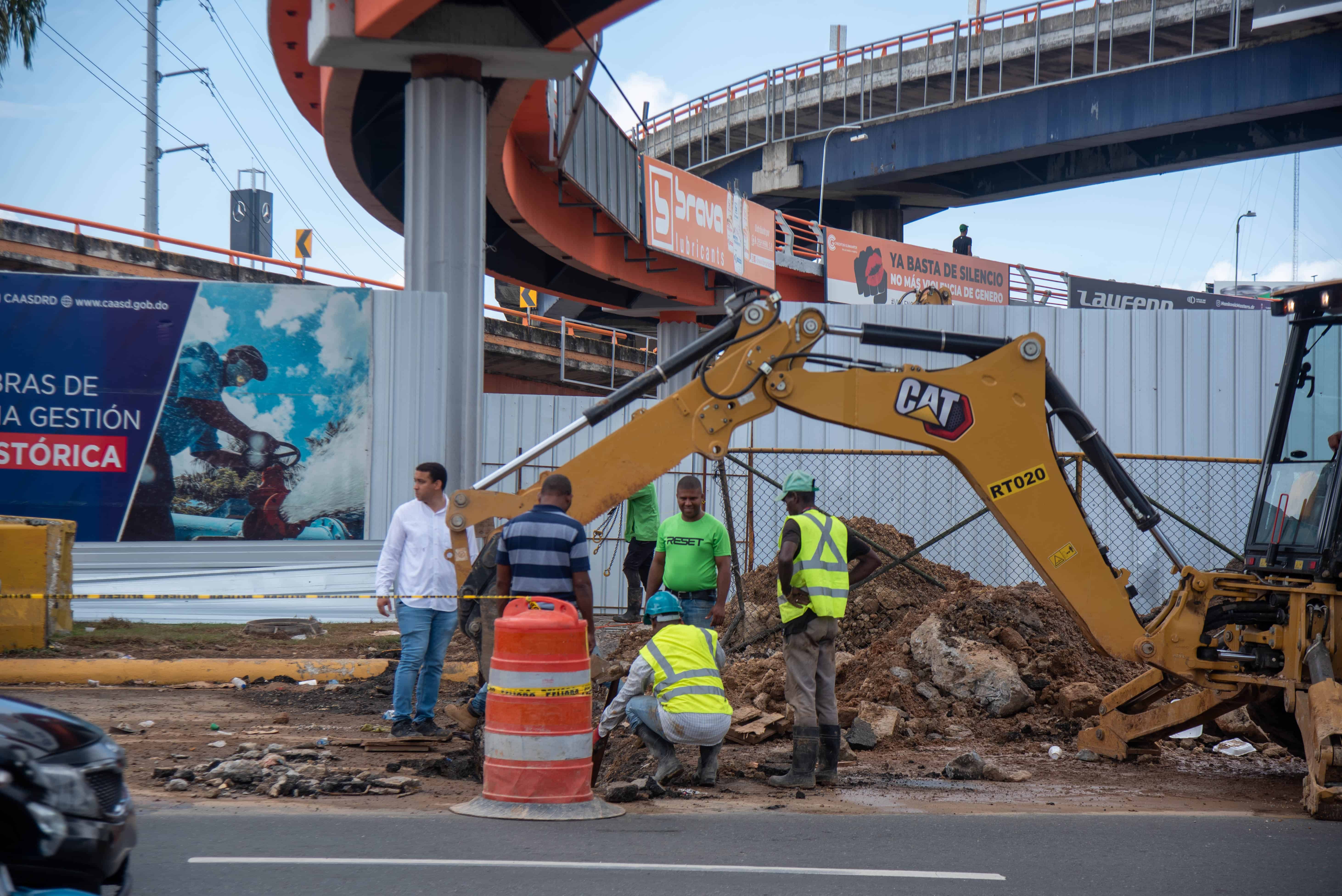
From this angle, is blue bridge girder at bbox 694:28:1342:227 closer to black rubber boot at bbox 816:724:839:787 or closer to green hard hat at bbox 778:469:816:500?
green hard hat at bbox 778:469:816:500

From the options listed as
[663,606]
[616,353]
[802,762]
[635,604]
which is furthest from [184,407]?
[616,353]

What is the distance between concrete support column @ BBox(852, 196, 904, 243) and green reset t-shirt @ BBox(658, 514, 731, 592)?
1436 inches

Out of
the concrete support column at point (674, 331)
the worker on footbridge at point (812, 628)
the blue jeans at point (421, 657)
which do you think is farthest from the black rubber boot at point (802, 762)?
the concrete support column at point (674, 331)

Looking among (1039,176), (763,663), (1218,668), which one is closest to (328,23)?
(763,663)

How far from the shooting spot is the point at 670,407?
7.61 metres

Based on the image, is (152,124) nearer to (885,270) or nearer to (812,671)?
(885,270)

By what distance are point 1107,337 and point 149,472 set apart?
12.1 meters

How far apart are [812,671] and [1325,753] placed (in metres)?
2.94

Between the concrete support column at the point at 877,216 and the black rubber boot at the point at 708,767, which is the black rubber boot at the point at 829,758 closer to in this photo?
the black rubber boot at the point at 708,767

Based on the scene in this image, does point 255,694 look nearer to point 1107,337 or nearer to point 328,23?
point 328,23

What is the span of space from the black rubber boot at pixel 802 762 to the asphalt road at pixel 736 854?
2.27 ft

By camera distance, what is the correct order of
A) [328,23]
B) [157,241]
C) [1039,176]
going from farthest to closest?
[1039,176] → [157,241] → [328,23]

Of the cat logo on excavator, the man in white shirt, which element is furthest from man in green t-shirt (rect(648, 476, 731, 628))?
the cat logo on excavator

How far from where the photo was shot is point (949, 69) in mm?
37094
